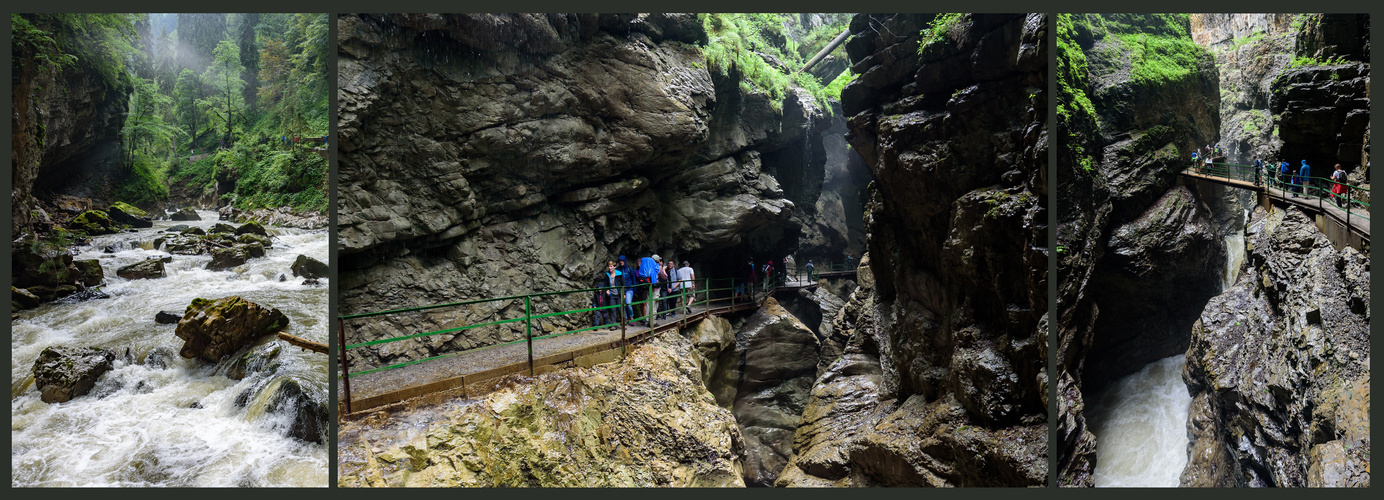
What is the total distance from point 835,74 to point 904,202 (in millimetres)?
11331

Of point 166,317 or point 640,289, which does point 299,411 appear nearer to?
point 166,317

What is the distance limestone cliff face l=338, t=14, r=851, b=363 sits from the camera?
249 inches

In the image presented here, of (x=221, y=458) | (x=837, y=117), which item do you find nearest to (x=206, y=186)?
(x=221, y=458)

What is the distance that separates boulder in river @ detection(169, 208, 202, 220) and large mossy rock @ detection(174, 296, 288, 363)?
506 millimetres

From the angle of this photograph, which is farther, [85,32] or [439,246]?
[439,246]

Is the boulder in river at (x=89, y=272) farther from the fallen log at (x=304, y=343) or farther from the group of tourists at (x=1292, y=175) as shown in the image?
the group of tourists at (x=1292, y=175)

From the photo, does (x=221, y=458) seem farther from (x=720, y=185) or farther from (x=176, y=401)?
(x=720, y=185)

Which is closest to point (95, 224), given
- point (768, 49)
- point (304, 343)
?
point (304, 343)

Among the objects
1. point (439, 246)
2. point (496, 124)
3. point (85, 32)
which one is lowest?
point (439, 246)

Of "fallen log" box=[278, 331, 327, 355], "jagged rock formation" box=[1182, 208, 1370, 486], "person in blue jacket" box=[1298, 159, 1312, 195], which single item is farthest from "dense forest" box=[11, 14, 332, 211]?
"person in blue jacket" box=[1298, 159, 1312, 195]

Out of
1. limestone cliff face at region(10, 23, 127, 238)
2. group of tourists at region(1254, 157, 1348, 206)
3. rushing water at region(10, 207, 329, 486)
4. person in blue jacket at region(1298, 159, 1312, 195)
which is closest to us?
rushing water at region(10, 207, 329, 486)

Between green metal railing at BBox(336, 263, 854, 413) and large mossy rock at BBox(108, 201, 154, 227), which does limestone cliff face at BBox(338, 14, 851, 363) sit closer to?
green metal railing at BBox(336, 263, 854, 413)

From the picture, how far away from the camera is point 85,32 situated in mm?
3018

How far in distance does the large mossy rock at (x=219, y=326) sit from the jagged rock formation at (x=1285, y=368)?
6.08m
